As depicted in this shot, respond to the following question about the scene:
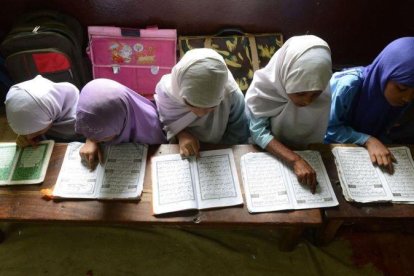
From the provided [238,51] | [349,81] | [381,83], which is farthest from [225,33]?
[381,83]

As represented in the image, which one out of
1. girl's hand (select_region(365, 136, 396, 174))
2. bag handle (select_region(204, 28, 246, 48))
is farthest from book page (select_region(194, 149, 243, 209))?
bag handle (select_region(204, 28, 246, 48))

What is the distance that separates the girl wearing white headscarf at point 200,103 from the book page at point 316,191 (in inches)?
13.8

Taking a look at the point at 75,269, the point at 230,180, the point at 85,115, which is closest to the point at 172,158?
the point at 230,180

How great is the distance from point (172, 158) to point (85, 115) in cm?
37

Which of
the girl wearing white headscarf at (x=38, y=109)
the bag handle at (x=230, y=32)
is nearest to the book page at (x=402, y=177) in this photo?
the bag handle at (x=230, y=32)

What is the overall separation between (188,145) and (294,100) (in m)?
0.44

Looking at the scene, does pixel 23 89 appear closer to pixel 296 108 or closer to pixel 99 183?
pixel 99 183

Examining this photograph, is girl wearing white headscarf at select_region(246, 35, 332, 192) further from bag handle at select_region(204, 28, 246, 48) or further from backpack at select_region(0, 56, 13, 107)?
backpack at select_region(0, 56, 13, 107)

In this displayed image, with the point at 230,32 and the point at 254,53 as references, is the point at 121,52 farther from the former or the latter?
the point at 254,53

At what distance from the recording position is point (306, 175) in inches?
48.6

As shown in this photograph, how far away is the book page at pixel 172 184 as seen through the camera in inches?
46.6

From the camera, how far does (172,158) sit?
1.32 meters

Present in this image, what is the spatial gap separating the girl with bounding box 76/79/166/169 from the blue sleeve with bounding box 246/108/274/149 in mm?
402

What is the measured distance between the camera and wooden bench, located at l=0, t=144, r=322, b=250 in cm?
116
